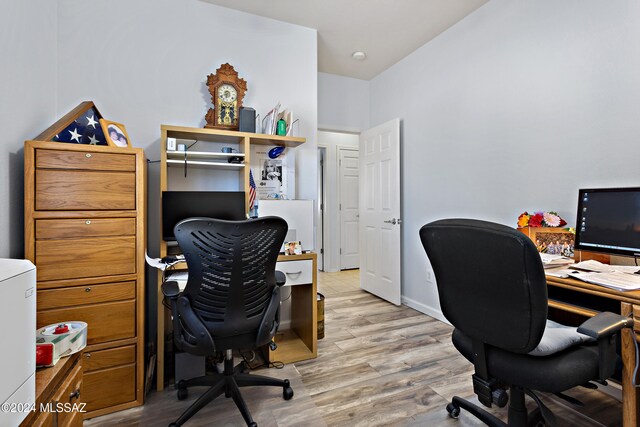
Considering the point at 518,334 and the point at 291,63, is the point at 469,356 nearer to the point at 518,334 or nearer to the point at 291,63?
the point at 518,334

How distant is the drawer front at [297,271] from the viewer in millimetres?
2269

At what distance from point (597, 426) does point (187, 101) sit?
3388mm

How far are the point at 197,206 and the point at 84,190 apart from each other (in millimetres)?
709

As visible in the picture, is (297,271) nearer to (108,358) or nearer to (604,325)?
(108,358)

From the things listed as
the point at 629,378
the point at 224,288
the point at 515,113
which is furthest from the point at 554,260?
the point at 224,288

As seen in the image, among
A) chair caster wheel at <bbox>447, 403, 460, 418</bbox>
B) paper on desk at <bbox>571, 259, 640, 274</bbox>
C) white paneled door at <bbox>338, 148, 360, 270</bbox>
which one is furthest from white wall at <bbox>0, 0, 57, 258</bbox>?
white paneled door at <bbox>338, 148, 360, 270</bbox>

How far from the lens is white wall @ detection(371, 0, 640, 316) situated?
1.87m

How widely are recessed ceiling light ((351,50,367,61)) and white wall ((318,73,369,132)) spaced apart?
50 cm

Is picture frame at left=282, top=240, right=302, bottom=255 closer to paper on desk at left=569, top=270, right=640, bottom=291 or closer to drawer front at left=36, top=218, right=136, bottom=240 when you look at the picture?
drawer front at left=36, top=218, right=136, bottom=240

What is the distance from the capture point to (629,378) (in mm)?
1245

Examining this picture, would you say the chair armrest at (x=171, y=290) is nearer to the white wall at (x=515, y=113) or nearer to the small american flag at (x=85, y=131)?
the small american flag at (x=85, y=131)

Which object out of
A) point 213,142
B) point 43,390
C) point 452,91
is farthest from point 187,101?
point 452,91

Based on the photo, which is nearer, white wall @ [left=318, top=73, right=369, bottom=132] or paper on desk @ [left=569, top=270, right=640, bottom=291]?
paper on desk @ [left=569, top=270, right=640, bottom=291]

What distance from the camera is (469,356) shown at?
138 centimetres
